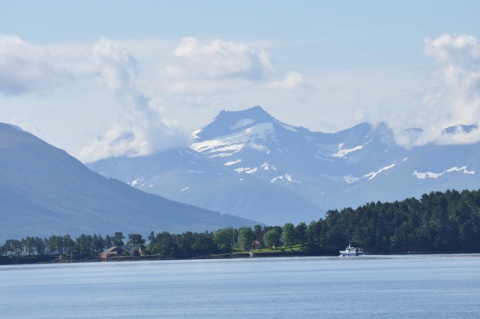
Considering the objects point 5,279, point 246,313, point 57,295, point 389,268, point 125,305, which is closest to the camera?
point 246,313

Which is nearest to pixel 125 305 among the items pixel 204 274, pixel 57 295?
pixel 57 295

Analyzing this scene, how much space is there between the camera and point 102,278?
17438 centimetres

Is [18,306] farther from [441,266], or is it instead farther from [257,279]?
[441,266]

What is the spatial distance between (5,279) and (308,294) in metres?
78.9

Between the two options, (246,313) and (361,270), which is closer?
(246,313)

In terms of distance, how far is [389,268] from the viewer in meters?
167

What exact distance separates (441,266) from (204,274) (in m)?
34.4

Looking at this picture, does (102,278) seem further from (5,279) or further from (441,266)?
(441,266)

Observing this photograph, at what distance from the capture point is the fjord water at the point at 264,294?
102 meters

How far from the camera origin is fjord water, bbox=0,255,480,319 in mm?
102188

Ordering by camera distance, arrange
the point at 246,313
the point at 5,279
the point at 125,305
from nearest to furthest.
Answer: the point at 246,313 → the point at 125,305 → the point at 5,279

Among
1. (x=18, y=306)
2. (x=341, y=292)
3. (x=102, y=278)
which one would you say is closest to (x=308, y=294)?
(x=341, y=292)

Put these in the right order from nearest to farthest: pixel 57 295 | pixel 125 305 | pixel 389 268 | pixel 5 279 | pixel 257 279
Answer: pixel 125 305 → pixel 57 295 → pixel 257 279 → pixel 389 268 → pixel 5 279

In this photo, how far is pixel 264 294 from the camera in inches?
4835
